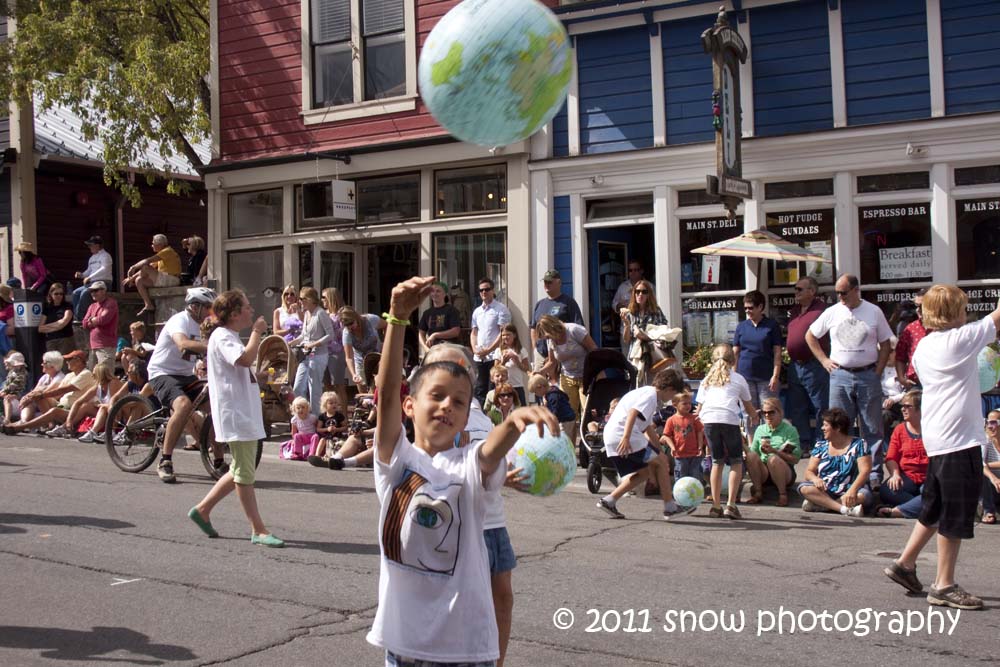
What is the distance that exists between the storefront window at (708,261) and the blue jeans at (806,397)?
2.05 m

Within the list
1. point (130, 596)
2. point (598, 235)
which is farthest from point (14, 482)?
point (598, 235)

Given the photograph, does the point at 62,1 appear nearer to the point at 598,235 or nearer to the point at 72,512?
the point at 598,235

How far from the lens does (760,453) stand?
10695mm

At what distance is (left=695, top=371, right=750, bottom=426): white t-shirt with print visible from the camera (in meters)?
9.78

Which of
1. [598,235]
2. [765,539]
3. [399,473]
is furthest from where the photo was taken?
[598,235]

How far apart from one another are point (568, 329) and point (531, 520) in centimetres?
381

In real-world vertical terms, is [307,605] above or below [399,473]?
below

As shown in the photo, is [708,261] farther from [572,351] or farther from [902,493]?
[902,493]

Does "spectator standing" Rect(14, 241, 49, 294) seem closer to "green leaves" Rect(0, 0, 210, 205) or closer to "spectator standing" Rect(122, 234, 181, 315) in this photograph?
"spectator standing" Rect(122, 234, 181, 315)

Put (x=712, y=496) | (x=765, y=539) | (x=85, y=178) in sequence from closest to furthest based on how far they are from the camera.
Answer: (x=765, y=539), (x=712, y=496), (x=85, y=178)

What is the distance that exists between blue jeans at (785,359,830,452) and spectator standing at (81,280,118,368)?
10.2m

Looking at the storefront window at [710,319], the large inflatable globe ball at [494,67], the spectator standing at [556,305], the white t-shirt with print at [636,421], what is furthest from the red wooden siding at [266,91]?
the large inflatable globe ball at [494,67]

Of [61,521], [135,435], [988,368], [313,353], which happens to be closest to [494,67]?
[988,368]

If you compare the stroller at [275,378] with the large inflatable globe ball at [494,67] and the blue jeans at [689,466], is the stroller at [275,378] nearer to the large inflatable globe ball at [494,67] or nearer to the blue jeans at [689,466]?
the blue jeans at [689,466]
